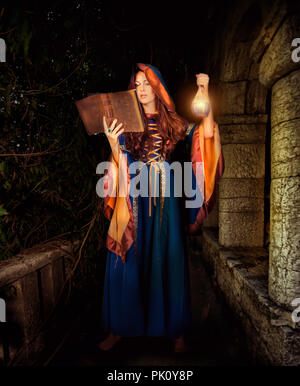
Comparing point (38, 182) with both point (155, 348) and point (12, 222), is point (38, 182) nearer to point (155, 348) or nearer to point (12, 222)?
point (12, 222)

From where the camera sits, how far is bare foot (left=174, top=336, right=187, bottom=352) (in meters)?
1.86

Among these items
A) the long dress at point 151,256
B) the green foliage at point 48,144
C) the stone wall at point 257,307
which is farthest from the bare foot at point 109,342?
the stone wall at point 257,307

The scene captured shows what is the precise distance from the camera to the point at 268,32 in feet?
5.29

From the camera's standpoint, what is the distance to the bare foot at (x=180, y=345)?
1856 mm

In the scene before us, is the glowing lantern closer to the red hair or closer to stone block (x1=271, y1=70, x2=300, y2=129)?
the red hair

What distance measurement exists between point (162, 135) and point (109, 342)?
5.75ft

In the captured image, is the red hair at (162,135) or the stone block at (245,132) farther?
the stone block at (245,132)

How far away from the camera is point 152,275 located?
1753 mm

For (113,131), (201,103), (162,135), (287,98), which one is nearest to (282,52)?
(287,98)

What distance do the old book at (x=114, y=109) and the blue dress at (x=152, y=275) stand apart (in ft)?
0.69

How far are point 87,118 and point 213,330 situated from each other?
2.25m

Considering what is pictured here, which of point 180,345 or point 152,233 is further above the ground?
point 152,233

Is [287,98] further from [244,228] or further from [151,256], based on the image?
[244,228]

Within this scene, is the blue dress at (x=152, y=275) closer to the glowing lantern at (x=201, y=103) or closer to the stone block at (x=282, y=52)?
the glowing lantern at (x=201, y=103)
